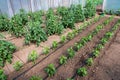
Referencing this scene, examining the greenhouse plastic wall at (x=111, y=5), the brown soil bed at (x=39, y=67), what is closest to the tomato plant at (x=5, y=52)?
the brown soil bed at (x=39, y=67)

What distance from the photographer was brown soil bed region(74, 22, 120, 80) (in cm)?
299

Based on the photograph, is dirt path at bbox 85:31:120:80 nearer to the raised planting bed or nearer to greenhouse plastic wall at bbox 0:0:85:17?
the raised planting bed

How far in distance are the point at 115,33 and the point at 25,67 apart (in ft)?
12.3

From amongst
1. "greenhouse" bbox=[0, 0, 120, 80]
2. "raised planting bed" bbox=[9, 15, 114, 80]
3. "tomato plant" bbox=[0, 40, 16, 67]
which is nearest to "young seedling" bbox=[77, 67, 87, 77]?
"greenhouse" bbox=[0, 0, 120, 80]

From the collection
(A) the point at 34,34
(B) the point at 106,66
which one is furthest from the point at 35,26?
(B) the point at 106,66

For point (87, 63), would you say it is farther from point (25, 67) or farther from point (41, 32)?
point (41, 32)

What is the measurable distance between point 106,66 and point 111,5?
6.09 metres

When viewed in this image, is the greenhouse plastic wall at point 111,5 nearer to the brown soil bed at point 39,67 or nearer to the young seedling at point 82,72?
the brown soil bed at point 39,67

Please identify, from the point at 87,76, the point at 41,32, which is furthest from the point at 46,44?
the point at 87,76

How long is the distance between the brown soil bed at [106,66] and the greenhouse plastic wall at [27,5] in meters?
4.23

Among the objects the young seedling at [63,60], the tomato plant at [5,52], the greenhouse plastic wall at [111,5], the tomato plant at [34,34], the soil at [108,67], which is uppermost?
the greenhouse plastic wall at [111,5]

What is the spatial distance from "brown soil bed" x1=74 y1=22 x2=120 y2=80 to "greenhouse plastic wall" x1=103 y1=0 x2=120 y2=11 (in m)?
4.69

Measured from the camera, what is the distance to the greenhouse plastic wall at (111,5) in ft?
26.2

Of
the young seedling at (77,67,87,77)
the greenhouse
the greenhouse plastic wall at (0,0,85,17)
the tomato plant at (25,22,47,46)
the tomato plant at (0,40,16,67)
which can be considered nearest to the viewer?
the young seedling at (77,67,87,77)
